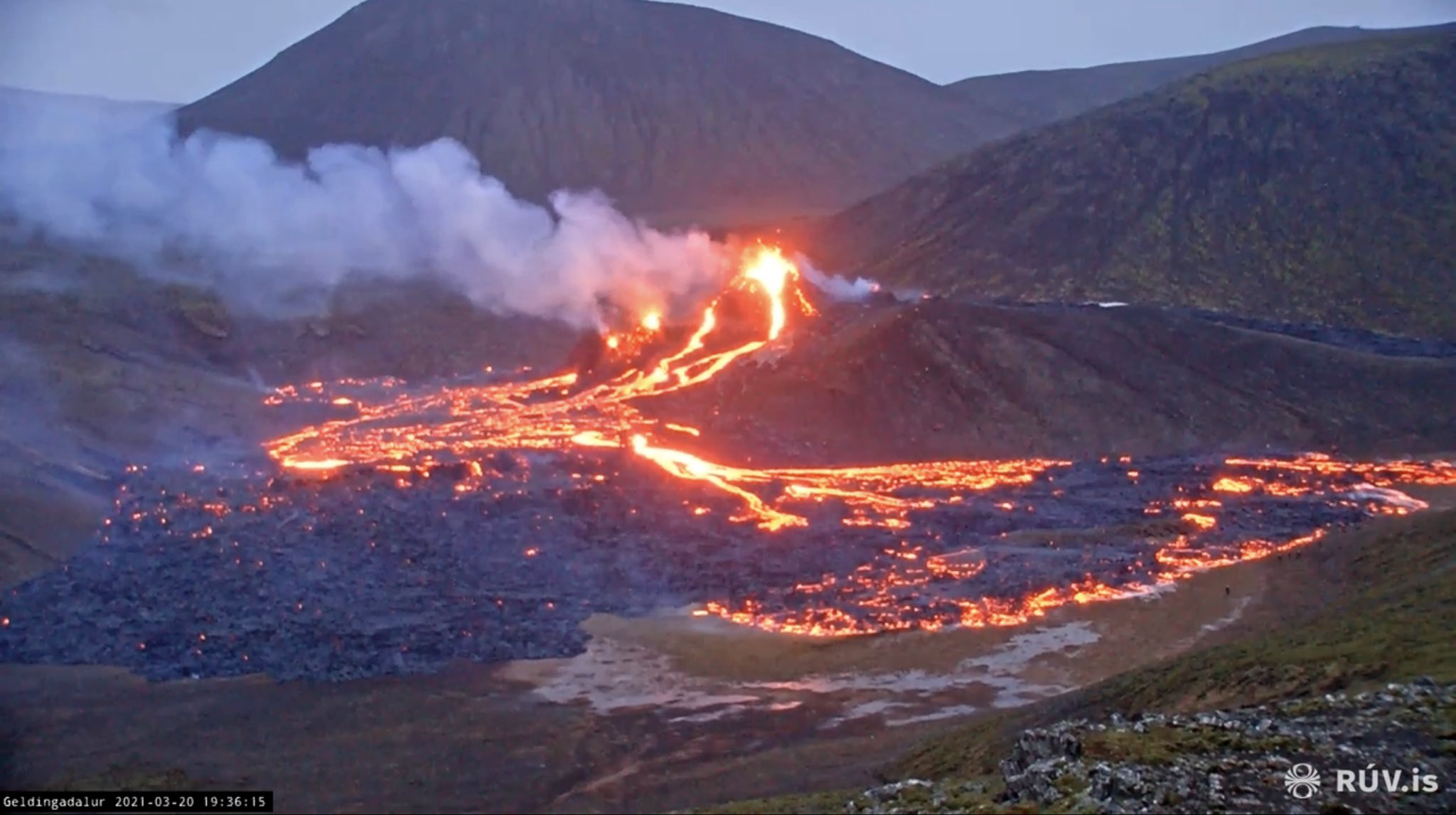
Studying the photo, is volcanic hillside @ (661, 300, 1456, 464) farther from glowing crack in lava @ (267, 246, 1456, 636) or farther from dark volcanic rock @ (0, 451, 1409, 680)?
dark volcanic rock @ (0, 451, 1409, 680)

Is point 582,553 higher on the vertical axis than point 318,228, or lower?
lower

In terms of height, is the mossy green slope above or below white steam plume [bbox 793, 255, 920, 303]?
below

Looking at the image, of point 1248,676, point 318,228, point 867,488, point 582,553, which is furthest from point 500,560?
point 318,228

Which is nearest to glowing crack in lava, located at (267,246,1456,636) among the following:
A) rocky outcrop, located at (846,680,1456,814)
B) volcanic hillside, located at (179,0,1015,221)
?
rocky outcrop, located at (846,680,1456,814)

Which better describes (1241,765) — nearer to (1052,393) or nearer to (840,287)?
(1052,393)

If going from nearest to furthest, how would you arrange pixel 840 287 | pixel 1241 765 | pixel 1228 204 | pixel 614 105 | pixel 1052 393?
pixel 1241 765
pixel 1052 393
pixel 840 287
pixel 1228 204
pixel 614 105
